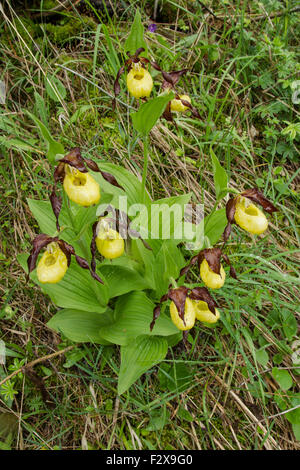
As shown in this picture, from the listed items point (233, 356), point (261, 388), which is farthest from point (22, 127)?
point (261, 388)

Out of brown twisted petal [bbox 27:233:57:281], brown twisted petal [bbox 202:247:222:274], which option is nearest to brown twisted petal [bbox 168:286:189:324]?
brown twisted petal [bbox 202:247:222:274]

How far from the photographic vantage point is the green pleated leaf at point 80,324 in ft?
5.12

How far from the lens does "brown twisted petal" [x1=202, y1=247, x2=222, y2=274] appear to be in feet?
4.08

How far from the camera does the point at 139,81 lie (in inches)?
54.6

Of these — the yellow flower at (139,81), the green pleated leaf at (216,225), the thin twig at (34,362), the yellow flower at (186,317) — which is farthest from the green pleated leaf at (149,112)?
the thin twig at (34,362)

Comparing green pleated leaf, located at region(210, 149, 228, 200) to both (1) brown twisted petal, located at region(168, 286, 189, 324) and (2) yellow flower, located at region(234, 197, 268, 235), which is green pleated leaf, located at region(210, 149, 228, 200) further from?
(1) brown twisted petal, located at region(168, 286, 189, 324)

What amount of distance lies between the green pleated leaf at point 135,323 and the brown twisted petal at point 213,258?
41cm

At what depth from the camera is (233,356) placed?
168 centimetres

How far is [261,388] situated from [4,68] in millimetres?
2273

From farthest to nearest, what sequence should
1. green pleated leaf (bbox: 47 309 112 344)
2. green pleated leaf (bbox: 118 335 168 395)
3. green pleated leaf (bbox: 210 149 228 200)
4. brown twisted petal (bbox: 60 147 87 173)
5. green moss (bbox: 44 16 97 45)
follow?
green moss (bbox: 44 16 97 45), green pleated leaf (bbox: 47 309 112 344), green pleated leaf (bbox: 118 335 168 395), green pleated leaf (bbox: 210 149 228 200), brown twisted petal (bbox: 60 147 87 173)

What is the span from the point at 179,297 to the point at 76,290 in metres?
0.50

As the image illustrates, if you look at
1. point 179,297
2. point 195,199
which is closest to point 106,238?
point 179,297

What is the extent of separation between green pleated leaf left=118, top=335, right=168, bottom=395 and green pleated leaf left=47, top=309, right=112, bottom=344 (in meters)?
0.16

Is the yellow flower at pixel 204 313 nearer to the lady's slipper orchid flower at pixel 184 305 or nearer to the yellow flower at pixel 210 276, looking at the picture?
the lady's slipper orchid flower at pixel 184 305
